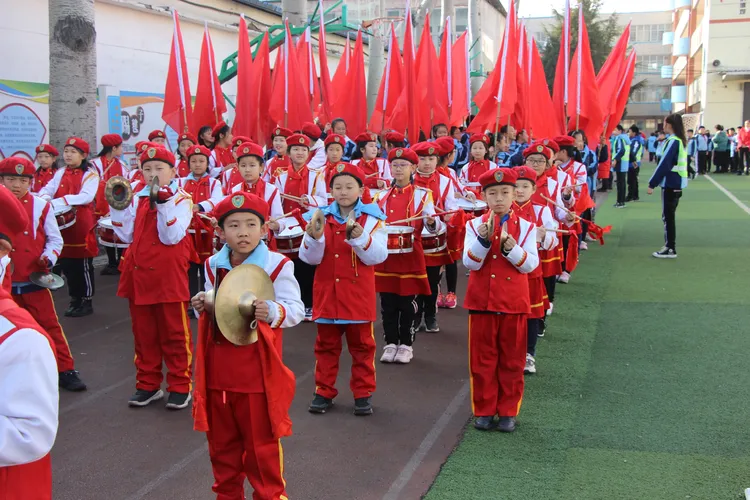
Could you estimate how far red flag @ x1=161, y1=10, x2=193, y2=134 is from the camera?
1140 cm

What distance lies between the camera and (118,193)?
17.3ft

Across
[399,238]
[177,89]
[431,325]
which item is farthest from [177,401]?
[177,89]

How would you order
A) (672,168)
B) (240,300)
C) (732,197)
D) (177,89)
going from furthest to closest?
(732,197), (672,168), (177,89), (240,300)

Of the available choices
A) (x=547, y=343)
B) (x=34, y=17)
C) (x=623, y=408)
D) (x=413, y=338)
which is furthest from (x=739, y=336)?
(x=34, y=17)

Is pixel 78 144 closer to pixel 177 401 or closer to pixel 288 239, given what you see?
pixel 288 239

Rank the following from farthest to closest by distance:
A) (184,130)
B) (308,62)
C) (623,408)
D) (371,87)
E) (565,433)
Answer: (371,87), (308,62), (184,130), (623,408), (565,433)

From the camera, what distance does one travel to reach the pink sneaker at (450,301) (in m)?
9.07

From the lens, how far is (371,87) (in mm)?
20438

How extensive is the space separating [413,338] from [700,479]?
3.28 meters

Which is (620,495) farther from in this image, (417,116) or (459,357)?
(417,116)

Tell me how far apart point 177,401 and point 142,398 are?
0.97 feet

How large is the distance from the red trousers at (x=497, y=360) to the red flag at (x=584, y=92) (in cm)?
657

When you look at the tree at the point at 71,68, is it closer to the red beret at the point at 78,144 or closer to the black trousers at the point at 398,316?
the red beret at the point at 78,144

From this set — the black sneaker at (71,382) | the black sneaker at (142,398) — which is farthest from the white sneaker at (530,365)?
the black sneaker at (71,382)
